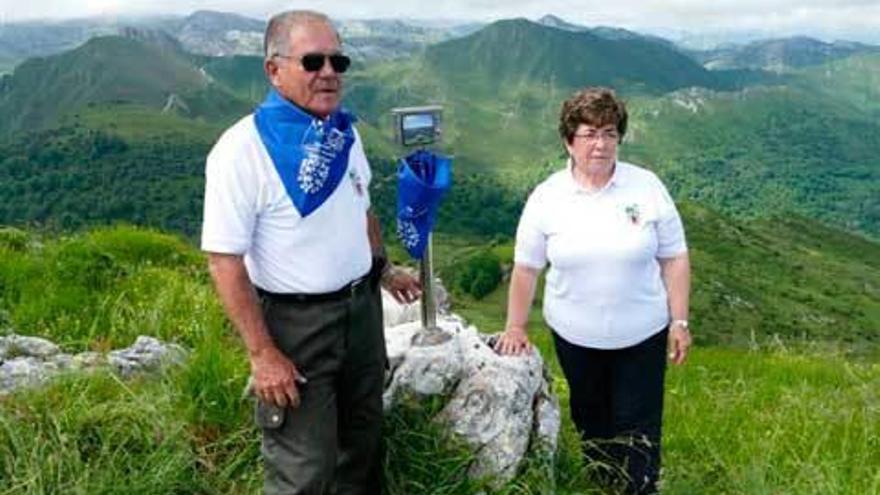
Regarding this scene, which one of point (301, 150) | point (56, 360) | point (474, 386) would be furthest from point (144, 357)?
point (301, 150)

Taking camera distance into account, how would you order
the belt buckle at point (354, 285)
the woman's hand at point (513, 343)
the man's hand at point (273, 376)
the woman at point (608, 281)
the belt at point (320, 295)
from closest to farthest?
1. the man's hand at point (273, 376)
2. the belt at point (320, 295)
3. the belt buckle at point (354, 285)
4. the woman at point (608, 281)
5. the woman's hand at point (513, 343)

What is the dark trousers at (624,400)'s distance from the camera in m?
5.68

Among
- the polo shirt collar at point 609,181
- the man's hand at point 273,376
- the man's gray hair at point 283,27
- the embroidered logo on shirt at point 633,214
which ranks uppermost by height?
the man's gray hair at point 283,27

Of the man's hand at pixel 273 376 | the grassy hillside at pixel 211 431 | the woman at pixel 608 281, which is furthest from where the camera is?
the woman at pixel 608 281

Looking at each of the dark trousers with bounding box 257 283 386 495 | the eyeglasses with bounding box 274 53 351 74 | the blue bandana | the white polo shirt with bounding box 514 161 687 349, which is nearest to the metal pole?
the white polo shirt with bounding box 514 161 687 349

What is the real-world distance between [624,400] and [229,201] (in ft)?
8.81

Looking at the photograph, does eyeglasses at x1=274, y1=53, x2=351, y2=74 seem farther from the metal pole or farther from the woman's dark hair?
the woman's dark hair

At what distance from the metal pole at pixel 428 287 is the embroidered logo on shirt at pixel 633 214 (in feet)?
3.60

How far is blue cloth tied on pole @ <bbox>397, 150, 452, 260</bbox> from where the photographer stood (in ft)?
17.1

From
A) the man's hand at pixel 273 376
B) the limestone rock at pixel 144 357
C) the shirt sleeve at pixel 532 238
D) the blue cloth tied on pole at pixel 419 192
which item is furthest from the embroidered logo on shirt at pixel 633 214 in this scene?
the limestone rock at pixel 144 357

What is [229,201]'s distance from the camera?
429 centimetres

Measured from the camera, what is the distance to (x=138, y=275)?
34.1 feet

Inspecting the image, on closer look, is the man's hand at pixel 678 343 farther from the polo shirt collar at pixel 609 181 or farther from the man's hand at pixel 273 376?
the man's hand at pixel 273 376

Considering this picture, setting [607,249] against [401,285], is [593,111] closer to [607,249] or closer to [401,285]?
[607,249]
